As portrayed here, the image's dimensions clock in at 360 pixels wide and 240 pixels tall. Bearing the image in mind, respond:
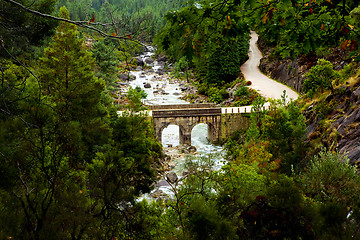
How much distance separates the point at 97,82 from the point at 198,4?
14.5 meters

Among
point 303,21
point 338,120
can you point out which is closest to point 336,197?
point 303,21

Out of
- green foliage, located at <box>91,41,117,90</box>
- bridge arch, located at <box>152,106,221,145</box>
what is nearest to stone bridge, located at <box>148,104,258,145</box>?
bridge arch, located at <box>152,106,221,145</box>

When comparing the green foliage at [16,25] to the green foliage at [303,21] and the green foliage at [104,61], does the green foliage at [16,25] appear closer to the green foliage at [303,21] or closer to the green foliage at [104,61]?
the green foliage at [303,21]

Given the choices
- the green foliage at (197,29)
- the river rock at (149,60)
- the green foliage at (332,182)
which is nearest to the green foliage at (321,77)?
the green foliage at (332,182)

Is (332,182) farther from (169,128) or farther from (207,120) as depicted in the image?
(169,128)

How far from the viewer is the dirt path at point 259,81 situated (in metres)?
36.6

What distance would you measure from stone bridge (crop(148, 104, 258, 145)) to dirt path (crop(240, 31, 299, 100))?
8.14m

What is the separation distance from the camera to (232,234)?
4117mm

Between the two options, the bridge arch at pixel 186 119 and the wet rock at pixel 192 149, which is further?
the bridge arch at pixel 186 119

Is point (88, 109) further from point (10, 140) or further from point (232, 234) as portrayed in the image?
point (232, 234)

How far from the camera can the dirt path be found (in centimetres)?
3662

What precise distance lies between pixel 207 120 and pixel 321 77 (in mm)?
12911

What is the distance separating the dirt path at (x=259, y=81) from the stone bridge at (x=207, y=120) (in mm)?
8136

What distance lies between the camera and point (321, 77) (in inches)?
826
